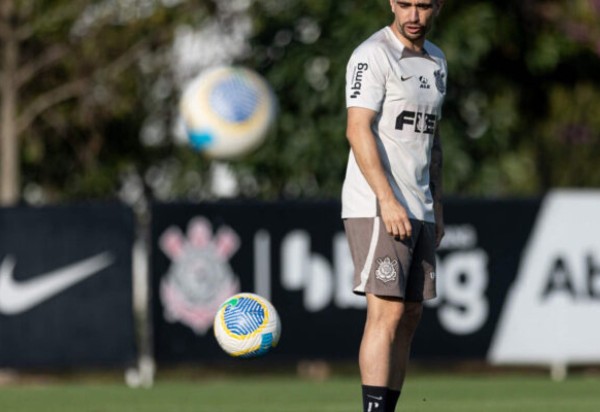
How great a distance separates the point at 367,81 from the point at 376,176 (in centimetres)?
48

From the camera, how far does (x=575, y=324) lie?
1622 centimetres

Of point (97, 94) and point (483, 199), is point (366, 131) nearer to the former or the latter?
point (483, 199)

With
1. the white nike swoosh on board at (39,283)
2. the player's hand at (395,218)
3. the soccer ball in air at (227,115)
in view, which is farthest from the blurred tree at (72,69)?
the player's hand at (395,218)

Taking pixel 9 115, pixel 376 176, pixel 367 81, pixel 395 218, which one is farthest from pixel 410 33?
pixel 9 115

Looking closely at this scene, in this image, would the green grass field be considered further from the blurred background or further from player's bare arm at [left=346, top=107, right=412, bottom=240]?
player's bare arm at [left=346, top=107, right=412, bottom=240]

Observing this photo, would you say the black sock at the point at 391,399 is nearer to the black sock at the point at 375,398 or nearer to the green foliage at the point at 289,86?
the black sock at the point at 375,398

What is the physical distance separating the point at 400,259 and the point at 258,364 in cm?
832

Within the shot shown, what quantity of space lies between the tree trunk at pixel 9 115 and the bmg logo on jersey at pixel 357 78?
12.3 metres

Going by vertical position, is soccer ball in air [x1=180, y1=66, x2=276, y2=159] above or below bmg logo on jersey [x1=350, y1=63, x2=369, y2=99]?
below

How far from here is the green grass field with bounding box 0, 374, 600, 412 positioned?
12430 mm

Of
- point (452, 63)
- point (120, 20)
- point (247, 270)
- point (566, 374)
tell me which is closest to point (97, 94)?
point (120, 20)

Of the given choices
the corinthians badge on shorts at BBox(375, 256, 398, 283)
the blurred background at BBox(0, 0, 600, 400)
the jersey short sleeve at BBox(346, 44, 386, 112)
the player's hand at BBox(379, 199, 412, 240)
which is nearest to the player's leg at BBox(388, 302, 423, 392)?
the corinthians badge on shorts at BBox(375, 256, 398, 283)

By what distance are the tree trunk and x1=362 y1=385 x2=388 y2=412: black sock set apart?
40.6 feet

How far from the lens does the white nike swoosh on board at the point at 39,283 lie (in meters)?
15.8
